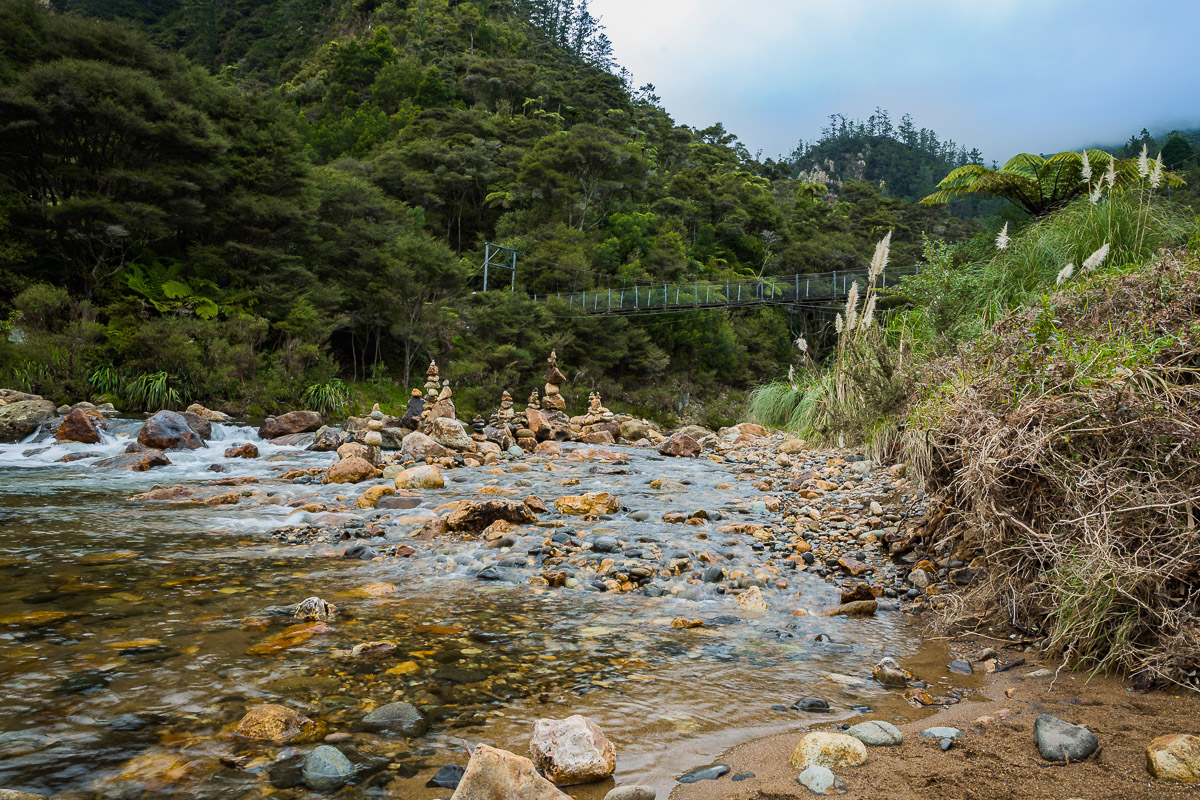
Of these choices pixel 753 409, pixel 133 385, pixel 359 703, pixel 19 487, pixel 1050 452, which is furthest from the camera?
pixel 133 385

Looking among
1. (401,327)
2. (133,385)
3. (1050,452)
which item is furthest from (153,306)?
(1050,452)

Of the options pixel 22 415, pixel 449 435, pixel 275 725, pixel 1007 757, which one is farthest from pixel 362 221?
pixel 1007 757

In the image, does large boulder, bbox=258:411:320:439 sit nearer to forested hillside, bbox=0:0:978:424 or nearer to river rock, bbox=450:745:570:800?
forested hillside, bbox=0:0:978:424

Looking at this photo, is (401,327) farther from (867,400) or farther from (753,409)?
(867,400)

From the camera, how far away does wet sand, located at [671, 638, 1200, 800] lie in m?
1.59

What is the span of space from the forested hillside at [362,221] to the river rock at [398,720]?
16.1m

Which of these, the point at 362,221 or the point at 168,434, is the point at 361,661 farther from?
the point at 362,221

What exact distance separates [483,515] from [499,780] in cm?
365

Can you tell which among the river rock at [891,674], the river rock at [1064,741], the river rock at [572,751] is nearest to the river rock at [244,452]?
the river rock at [572,751]

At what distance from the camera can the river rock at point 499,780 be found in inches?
58.6

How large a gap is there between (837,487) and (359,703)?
500 centimetres

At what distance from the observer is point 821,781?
164cm

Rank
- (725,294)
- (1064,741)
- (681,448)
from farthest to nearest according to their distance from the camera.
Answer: (725,294), (681,448), (1064,741)

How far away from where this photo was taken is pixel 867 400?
7992 mm
